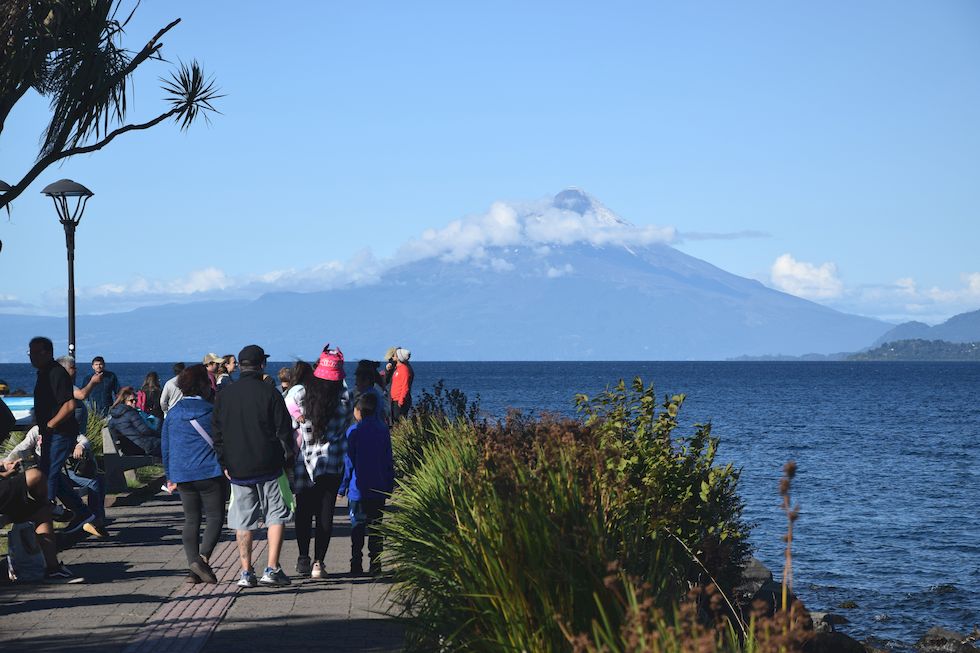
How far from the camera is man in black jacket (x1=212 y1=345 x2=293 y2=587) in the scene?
9.27 meters

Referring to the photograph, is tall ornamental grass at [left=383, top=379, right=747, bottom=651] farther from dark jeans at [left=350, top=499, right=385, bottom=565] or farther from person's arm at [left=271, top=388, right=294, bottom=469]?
person's arm at [left=271, top=388, right=294, bottom=469]

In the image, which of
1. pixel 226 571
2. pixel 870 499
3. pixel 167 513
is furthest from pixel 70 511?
pixel 870 499

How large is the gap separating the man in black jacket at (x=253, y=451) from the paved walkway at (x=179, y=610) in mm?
374

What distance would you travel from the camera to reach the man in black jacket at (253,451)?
9.27m

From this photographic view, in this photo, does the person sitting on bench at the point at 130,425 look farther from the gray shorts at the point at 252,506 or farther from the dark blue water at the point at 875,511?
the gray shorts at the point at 252,506

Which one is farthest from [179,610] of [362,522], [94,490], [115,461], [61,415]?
[115,461]

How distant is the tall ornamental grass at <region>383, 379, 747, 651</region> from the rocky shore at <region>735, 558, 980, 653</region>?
3770 millimetres

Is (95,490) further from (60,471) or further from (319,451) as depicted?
(319,451)

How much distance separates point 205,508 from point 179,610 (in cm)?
133

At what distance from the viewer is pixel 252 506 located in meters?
9.48

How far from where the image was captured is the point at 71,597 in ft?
29.3

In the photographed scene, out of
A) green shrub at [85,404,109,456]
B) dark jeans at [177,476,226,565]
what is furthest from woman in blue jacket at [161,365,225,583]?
green shrub at [85,404,109,456]

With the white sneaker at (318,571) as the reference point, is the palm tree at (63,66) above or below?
Result: above

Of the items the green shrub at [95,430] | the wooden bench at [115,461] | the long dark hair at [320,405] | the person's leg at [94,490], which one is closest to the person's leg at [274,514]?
the long dark hair at [320,405]
